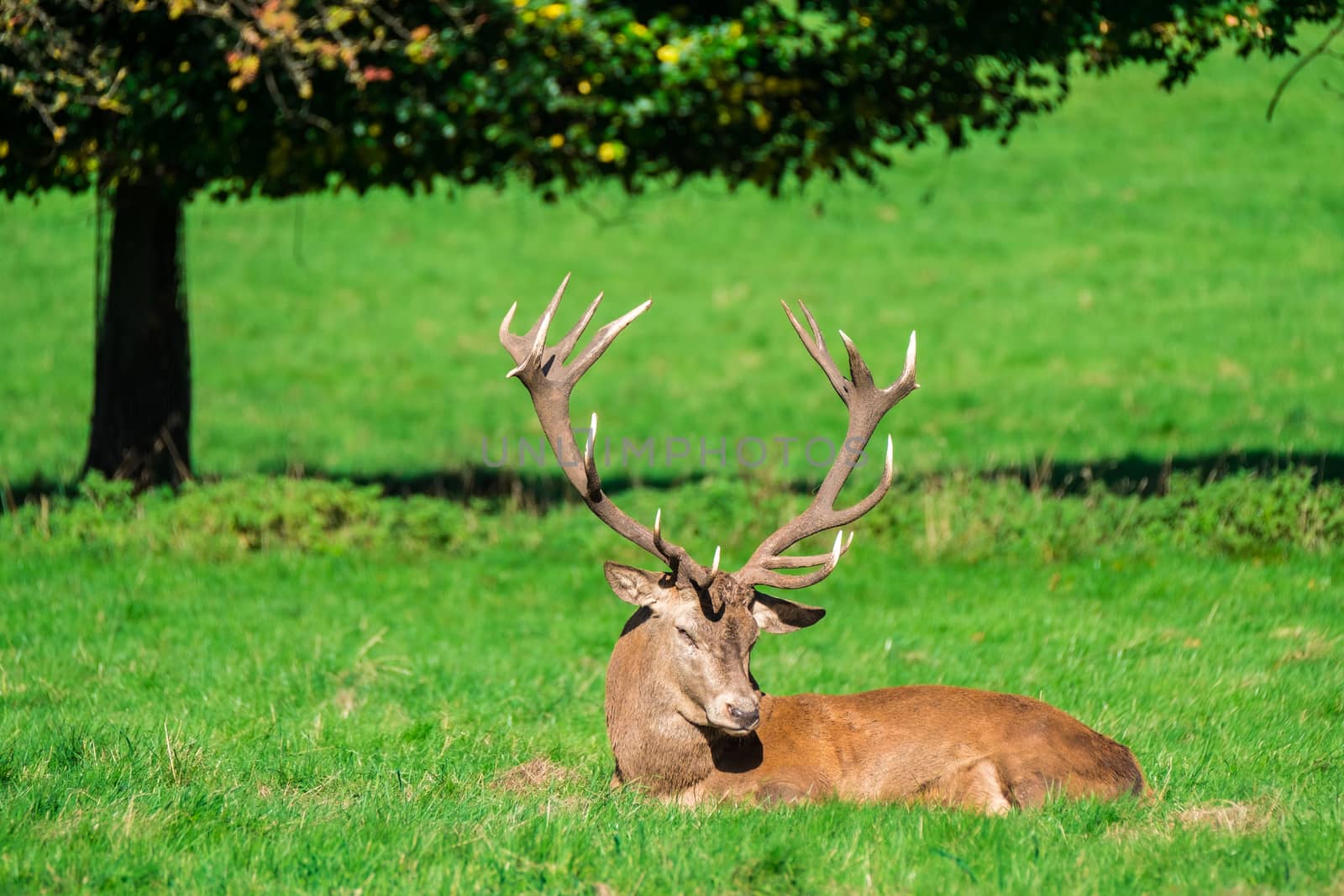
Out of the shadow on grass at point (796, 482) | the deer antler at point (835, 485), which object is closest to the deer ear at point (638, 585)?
the deer antler at point (835, 485)

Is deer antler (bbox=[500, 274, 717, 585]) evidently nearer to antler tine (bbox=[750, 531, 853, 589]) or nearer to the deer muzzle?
antler tine (bbox=[750, 531, 853, 589])

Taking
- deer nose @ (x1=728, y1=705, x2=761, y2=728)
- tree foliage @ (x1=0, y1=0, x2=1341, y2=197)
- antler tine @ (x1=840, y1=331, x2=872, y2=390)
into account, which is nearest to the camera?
deer nose @ (x1=728, y1=705, x2=761, y2=728)

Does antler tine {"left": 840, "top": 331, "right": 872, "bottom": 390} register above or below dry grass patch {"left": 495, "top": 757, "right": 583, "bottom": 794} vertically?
above

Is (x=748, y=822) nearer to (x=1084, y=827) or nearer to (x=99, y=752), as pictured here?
(x=1084, y=827)

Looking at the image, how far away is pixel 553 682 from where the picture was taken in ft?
27.0

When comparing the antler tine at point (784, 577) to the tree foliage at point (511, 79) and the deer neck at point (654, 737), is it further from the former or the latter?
the tree foliage at point (511, 79)

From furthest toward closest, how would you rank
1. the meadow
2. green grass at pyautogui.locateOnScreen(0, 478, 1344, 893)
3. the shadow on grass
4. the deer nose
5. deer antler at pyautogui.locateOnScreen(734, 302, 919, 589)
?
the shadow on grass, deer antler at pyautogui.locateOnScreen(734, 302, 919, 589), the deer nose, the meadow, green grass at pyautogui.locateOnScreen(0, 478, 1344, 893)

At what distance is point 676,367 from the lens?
2197 cm

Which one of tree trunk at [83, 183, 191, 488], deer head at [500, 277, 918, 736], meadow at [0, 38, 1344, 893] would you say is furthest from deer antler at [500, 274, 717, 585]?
tree trunk at [83, 183, 191, 488]

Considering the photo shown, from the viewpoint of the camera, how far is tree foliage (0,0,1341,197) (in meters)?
10.8

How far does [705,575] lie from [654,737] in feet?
2.28

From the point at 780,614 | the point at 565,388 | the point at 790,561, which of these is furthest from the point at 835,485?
the point at 565,388

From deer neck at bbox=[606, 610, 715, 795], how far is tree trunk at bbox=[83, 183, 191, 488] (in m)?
7.41

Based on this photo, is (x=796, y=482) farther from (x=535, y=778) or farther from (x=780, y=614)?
(x=535, y=778)
